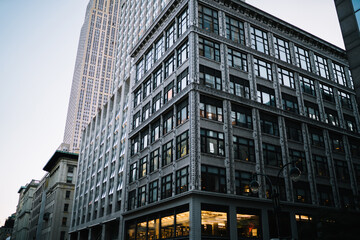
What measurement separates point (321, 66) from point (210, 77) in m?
21.5

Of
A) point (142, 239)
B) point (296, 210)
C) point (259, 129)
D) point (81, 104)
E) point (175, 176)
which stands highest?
point (81, 104)

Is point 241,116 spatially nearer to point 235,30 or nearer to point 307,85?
point 235,30

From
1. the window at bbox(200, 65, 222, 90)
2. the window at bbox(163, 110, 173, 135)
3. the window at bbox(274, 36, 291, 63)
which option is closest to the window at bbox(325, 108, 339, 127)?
the window at bbox(274, 36, 291, 63)

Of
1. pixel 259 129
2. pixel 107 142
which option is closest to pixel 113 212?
pixel 107 142

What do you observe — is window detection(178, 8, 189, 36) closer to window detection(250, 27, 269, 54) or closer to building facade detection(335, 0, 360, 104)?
window detection(250, 27, 269, 54)

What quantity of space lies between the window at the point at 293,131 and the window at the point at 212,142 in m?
10.6

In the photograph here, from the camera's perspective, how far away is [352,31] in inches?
839

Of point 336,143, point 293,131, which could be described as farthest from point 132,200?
point 336,143

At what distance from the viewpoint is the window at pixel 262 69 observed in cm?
4028

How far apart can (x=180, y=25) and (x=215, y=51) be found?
623cm

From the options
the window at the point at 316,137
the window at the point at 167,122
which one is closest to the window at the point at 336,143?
the window at the point at 316,137

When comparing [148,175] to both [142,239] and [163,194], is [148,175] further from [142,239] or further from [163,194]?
[142,239]

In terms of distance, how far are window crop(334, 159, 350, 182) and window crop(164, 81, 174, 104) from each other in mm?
22823

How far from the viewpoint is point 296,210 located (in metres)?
35.2
